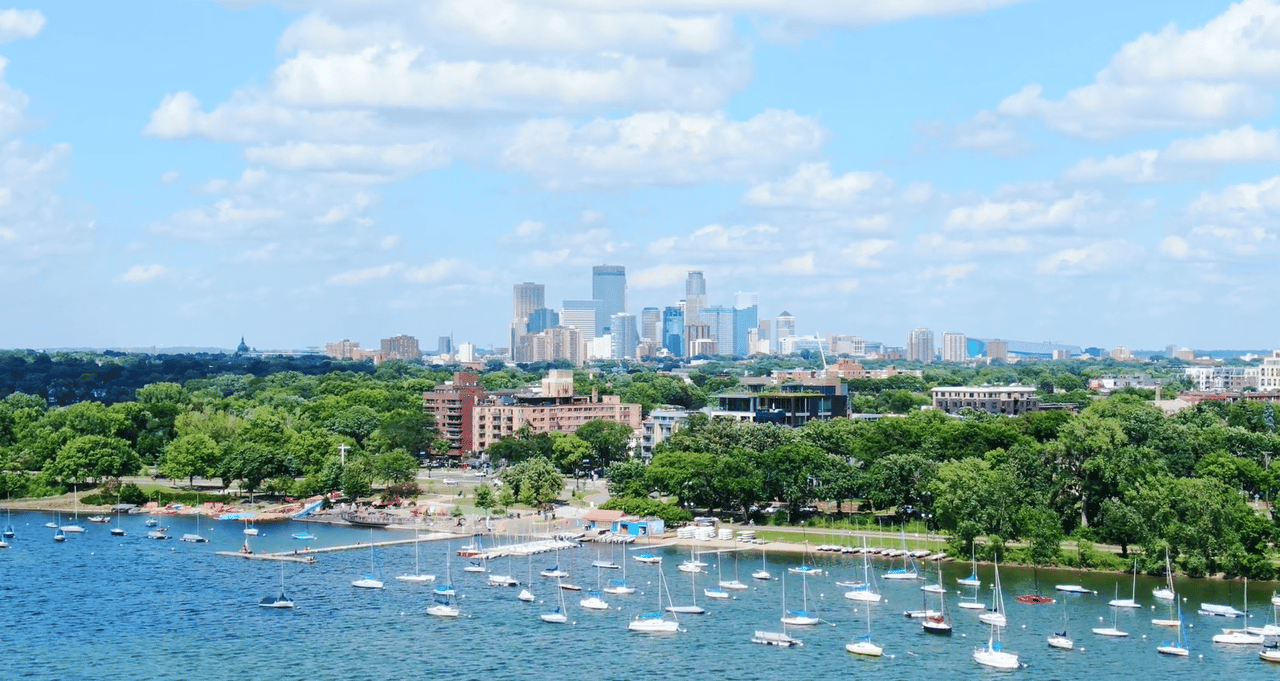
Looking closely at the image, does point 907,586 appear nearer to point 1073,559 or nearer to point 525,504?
point 1073,559

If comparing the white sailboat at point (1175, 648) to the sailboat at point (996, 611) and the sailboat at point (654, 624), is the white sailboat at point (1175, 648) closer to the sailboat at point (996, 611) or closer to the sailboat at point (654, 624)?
the sailboat at point (996, 611)

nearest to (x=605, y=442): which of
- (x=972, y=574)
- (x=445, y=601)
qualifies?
(x=972, y=574)

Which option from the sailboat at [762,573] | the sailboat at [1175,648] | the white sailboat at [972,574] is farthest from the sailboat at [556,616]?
the sailboat at [1175,648]

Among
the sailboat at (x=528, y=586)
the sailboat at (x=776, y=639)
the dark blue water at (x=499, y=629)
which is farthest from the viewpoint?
the sailboat at (x=528, y=586)

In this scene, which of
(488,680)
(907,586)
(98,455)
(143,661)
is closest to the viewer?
(488,680)

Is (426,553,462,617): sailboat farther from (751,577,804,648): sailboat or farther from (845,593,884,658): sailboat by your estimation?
(845,593,884,658): sailboat

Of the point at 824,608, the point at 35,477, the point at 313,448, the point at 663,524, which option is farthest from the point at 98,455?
the point at 824,608
